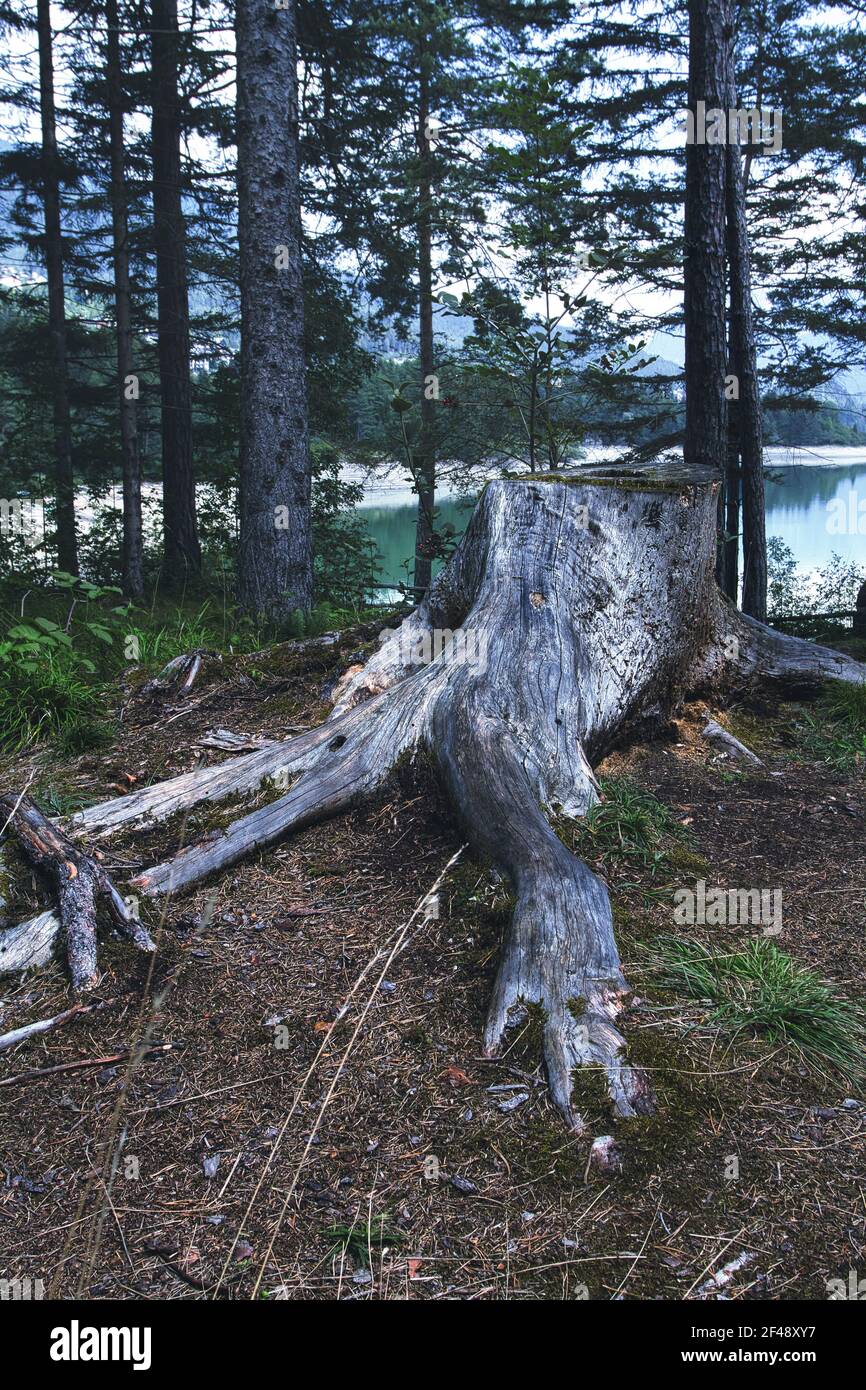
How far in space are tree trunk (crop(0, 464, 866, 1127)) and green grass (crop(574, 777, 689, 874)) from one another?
11 centimetres

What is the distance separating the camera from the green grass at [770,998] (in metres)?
2.42

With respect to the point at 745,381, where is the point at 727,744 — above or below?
below

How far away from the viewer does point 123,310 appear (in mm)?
11398

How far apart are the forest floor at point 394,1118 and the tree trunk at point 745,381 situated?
674 centimetres

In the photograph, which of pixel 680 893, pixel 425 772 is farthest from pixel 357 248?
pixel 680 893

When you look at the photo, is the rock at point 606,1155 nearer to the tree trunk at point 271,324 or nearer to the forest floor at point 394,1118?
the forest floor at point 394,1118

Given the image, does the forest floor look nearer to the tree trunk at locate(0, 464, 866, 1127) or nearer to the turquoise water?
the tree trunk at locate(0, 464, 866, 1127)

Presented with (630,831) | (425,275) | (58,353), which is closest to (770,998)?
(630,831)

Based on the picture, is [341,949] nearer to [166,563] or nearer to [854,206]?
[166,563]

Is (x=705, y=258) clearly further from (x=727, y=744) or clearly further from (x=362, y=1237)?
(x=362, y=1237)

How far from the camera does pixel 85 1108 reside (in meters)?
2.29

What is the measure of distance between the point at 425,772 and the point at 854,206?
38.0ft

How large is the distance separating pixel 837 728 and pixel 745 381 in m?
5.49

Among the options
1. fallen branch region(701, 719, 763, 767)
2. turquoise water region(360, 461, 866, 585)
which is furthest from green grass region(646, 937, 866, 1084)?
turquoise water region(360, 461, 866, 585)
